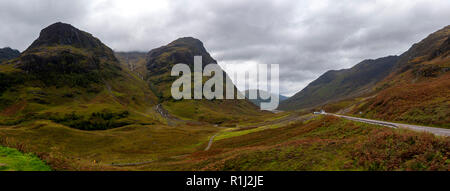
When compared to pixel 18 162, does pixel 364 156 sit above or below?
above

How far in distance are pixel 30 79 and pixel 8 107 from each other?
178 ft

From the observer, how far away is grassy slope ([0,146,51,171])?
15954 mm

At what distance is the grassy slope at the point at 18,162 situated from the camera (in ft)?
52.3

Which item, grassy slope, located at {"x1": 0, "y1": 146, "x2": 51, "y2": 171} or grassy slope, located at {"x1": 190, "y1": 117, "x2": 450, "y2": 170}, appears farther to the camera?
grassy slope, located at {"x1": 0, "y1": 146, "x2": 51, "y2": 171}

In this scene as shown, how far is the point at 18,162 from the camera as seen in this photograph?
55.8ft

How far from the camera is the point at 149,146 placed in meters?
71.3

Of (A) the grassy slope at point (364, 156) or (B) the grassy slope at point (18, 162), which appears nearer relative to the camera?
(A) the grassy slope at point (364, 156)

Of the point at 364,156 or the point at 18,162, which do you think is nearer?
the point at 364,156
